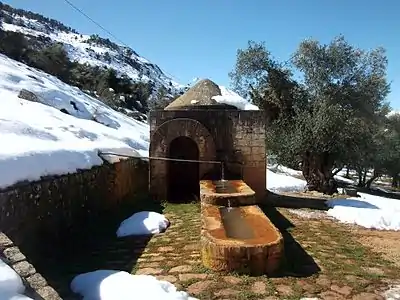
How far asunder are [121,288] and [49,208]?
2.00 m

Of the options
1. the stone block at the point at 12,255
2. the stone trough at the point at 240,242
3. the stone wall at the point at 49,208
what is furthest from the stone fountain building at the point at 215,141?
the stone block at the point at 12,255

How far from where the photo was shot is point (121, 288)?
3.96m

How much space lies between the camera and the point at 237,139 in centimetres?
983

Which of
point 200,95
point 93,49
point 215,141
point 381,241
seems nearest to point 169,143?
point 215,141

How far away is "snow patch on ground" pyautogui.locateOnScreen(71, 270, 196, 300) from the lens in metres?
3.85

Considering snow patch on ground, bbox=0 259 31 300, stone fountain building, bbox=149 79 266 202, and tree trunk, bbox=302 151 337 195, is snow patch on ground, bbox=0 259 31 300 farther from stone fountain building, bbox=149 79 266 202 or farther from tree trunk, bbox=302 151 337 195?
tree trunk, bbox=302 151 337 195

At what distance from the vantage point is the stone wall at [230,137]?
9.80 meters

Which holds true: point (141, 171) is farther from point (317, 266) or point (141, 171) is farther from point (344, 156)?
point (344, 156)

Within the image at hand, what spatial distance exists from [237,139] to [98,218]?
401 cm

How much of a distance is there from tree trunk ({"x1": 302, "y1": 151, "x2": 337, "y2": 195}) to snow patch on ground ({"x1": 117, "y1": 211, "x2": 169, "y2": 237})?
9507 mm

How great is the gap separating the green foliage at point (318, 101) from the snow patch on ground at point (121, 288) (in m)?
11.6

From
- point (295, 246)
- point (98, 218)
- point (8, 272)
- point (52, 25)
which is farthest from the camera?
point (52, 25)

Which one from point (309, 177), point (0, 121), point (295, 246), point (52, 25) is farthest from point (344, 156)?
point (52, 25)

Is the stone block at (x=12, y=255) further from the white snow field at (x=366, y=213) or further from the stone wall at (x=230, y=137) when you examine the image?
the white snow field at (x=366, y=213)
